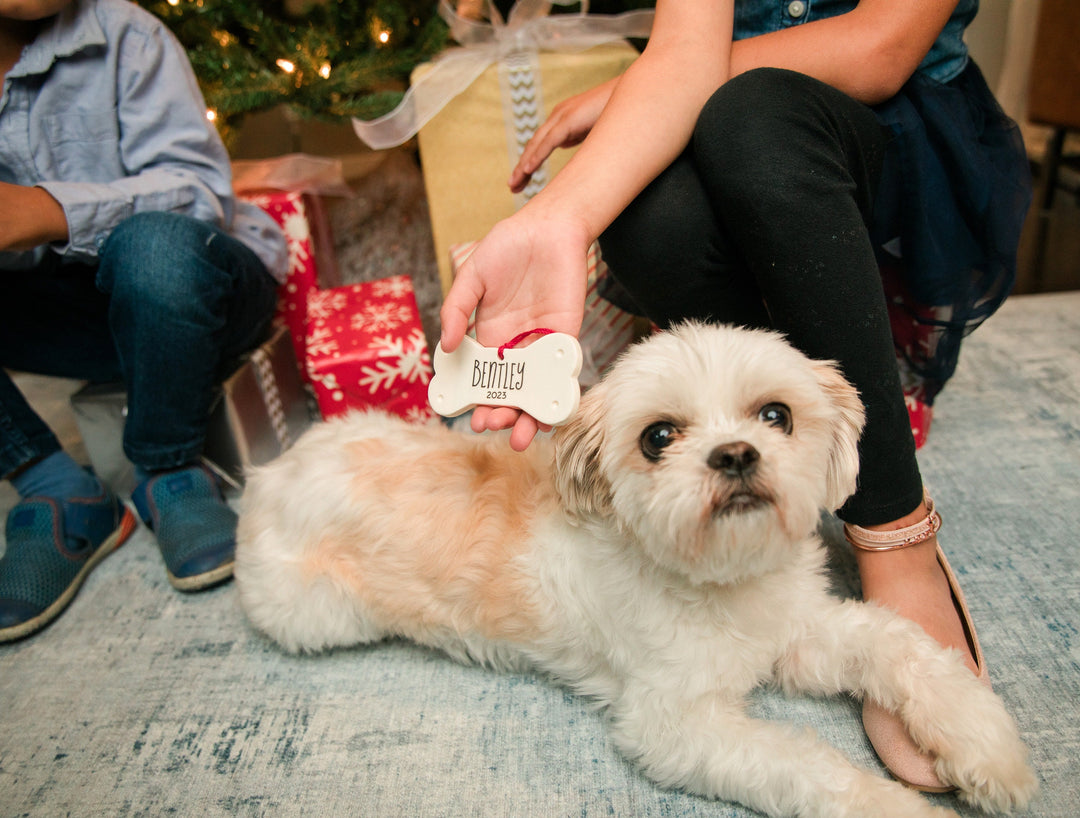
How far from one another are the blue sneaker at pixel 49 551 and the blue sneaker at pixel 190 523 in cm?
8

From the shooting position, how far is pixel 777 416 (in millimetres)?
775

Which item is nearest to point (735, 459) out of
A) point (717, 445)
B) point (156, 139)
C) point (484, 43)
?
point (717, 445)

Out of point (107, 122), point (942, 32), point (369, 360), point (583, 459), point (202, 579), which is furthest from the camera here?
point (369, 360)

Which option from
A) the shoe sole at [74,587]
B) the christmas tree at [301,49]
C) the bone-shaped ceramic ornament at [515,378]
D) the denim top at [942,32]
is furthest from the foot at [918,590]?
the christmas tree at [301,49]

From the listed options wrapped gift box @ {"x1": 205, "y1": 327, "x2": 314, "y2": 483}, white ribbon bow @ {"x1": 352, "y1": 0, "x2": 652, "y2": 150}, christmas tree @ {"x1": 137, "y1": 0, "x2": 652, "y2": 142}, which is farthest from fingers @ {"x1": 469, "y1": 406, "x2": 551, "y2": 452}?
christmas tree @ {"x1": 137, "y1": 0, "x2": 652, "y2": 142}

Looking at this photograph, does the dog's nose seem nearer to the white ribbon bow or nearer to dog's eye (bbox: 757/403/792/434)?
dog's eye (bbox: 757/403/792/434)

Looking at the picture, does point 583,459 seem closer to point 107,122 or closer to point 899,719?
point 899,719

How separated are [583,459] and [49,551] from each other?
3.54 ft

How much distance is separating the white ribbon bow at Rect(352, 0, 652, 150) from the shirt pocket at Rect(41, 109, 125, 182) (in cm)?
51

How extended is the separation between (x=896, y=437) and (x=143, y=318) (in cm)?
126

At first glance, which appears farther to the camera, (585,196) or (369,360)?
(369,360)

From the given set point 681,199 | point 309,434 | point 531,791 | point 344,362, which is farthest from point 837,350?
point 344,362

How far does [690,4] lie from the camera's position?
1016mm

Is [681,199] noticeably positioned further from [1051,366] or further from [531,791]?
A: [1051,366]
